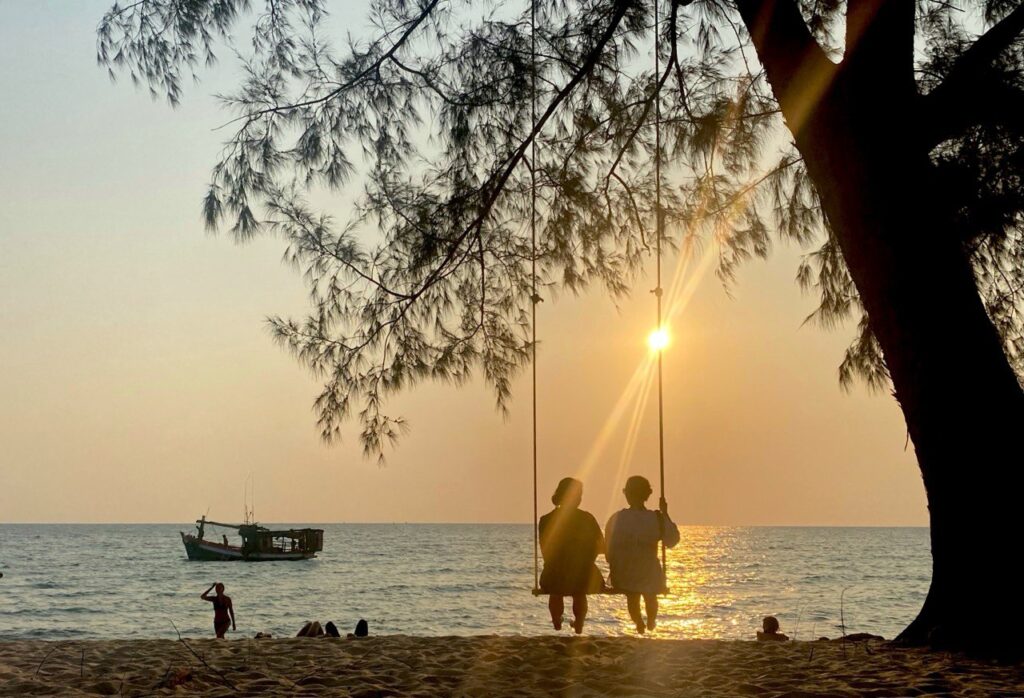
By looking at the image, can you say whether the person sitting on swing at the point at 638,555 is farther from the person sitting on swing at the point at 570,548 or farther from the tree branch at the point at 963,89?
the tree branch at the point at 963,89

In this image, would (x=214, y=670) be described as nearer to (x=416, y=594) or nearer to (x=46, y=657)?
(x=46, y=657)

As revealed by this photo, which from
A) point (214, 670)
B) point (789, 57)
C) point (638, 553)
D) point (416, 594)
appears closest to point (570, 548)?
point (638, 553)

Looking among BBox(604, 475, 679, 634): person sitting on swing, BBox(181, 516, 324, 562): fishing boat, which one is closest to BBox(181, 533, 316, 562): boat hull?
BBox(181, 516, 324, 562): fishing boat

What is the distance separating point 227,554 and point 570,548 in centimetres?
5568

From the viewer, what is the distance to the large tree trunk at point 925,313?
4.85 meters

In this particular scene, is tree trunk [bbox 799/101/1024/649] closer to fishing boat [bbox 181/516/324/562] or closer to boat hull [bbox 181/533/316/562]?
fishing boat [bbox 181/516/324/562]

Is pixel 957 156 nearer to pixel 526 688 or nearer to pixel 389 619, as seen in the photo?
pixel 526 688

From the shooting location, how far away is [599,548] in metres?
6.38

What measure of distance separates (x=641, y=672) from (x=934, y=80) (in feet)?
14.7

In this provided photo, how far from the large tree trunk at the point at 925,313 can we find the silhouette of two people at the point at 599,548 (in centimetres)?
151

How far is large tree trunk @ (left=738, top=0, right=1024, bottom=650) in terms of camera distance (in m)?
4.85

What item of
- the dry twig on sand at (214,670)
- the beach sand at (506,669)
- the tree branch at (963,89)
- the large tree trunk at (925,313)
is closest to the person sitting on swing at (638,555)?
the beach sand at (506,669)

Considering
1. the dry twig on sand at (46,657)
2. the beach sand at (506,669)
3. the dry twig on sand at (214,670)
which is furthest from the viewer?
the dry twig on sand at (46,657)

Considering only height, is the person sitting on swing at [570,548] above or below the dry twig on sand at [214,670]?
above
